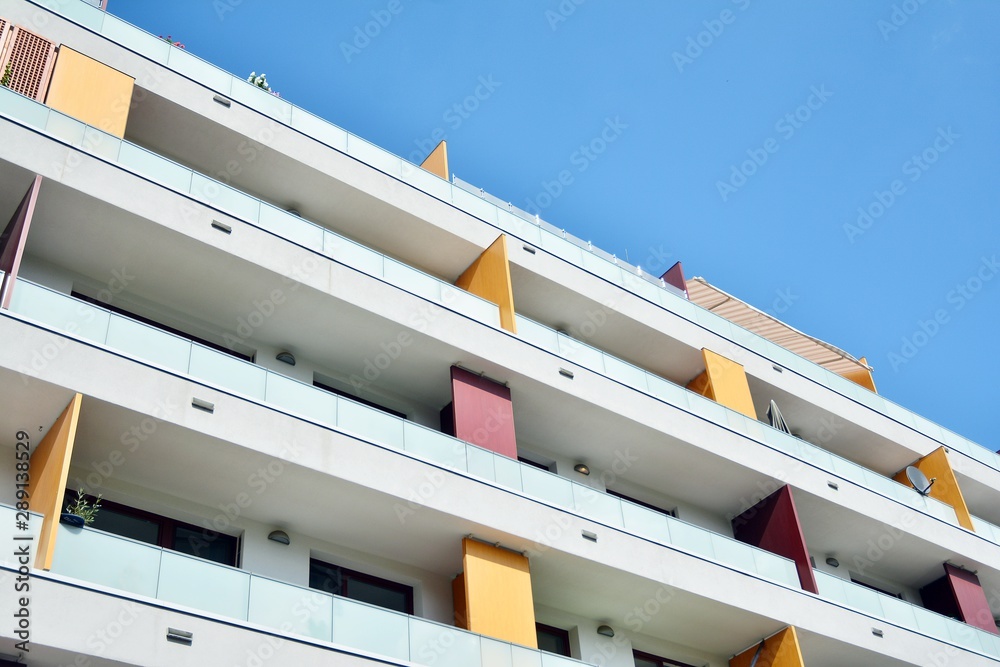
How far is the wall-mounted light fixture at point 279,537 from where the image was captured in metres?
17.4

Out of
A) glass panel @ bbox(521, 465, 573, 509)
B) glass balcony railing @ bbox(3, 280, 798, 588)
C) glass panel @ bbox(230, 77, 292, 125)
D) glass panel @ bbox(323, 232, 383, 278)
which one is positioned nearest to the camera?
glass balcony railing @ bbox(3, 280, 798, 588)

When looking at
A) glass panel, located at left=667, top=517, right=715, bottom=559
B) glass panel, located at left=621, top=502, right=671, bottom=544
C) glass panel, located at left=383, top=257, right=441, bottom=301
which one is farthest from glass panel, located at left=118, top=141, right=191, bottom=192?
glass panel, located at left=667, top=517, right=715, bottom=559

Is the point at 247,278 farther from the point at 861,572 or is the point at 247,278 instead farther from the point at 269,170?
the point at 861,572

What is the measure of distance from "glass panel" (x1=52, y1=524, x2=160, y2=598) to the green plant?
594mm

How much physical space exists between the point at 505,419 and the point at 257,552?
5699 millimetres

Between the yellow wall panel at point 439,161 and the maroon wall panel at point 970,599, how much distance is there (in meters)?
15.4

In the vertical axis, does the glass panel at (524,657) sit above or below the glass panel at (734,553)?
below

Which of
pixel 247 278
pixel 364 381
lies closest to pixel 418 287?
pixel 364 381

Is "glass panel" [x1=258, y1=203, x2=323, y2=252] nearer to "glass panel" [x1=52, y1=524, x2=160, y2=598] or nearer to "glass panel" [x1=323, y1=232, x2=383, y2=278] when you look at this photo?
"glass panel" [x1=323, y1=232, x2=383, y2=278]

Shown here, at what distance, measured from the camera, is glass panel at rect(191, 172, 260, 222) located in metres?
19.3

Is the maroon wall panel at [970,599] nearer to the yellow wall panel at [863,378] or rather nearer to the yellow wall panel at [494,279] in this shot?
the yellow wall panel at [863,378]

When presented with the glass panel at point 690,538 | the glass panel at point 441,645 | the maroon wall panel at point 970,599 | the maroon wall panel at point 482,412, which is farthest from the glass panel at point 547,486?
the maroon wall panel at point 970,599

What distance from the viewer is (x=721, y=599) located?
66.9ft

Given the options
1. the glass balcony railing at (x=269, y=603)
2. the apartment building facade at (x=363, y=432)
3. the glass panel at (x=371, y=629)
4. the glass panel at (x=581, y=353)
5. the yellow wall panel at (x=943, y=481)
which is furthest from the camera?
the yellow wall panel at (x=943, y=481)
